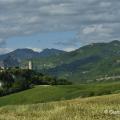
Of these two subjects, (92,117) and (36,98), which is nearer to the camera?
(92,117)

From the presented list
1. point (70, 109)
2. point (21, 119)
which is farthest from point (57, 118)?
point (70, 109)

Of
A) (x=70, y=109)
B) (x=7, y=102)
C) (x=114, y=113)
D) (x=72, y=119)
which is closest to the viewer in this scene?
(x=72, y=119)

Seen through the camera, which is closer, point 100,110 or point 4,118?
point 4,118

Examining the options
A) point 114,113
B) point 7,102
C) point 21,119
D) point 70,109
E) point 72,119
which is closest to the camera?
point 72,119

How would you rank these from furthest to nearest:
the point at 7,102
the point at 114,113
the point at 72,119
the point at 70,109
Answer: the point at 7,102, the point at 70,109, the point at 114,113, the point at 72,119

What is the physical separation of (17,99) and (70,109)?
165733mm

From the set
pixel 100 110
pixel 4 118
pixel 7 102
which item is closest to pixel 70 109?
pixel 100 110

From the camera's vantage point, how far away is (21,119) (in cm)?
2736

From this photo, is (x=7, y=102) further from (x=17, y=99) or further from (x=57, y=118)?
(x=57, y=118)

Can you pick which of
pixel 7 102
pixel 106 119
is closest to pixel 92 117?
pixel 106 119

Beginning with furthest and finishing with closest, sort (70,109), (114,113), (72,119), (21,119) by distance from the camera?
(70,109), (114,113), (21,119), (72,119)

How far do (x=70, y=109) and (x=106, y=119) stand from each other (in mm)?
7325

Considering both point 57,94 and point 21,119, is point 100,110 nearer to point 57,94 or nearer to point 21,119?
point 21,119

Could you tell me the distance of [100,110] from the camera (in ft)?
102
